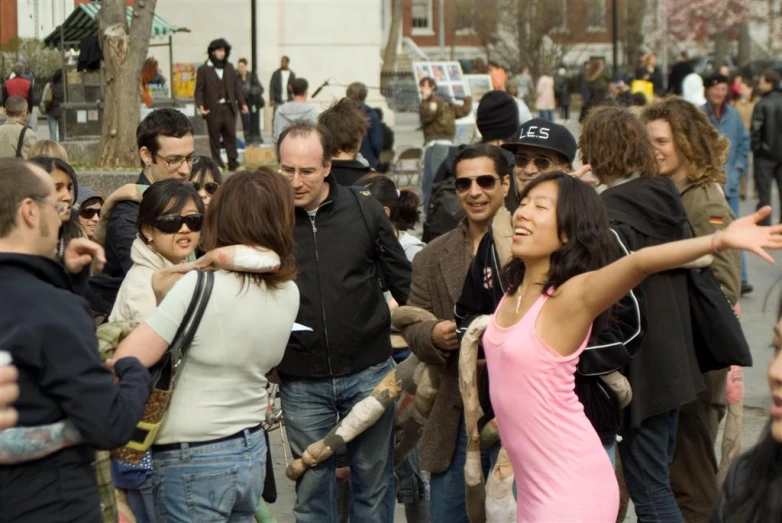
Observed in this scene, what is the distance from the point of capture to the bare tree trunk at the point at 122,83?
16.2 metres

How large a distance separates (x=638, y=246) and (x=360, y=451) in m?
1.49

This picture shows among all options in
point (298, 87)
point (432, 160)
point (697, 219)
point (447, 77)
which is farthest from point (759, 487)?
point (447, 77)

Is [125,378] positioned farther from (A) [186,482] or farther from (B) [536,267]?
(B) [536,267]

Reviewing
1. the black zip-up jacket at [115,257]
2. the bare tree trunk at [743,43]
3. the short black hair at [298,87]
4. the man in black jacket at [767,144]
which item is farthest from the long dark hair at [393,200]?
the bare tree trunk at [743,43]

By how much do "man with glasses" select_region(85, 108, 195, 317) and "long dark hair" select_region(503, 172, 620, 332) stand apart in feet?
6.63

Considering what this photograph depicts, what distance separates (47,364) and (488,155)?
2646mm

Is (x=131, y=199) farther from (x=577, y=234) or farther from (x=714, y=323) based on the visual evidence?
(x=714, y=323)

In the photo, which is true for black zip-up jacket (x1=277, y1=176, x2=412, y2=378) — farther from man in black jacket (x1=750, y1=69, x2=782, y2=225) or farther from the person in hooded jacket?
man in black jacket (x1=750, y1=69, x2=782, y2=225)

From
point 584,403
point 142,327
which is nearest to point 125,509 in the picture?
point 142,327

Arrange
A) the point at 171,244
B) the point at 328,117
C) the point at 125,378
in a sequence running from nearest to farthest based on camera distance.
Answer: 1. the point at 125,378
2. the point at 171,244
3. the point at 328,117

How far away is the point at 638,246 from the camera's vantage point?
215 inches

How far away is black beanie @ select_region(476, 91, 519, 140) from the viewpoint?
25.7 feet

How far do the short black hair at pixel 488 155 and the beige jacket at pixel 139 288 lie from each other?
1380mm

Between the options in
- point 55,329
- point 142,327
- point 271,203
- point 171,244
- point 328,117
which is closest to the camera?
point 55,329
